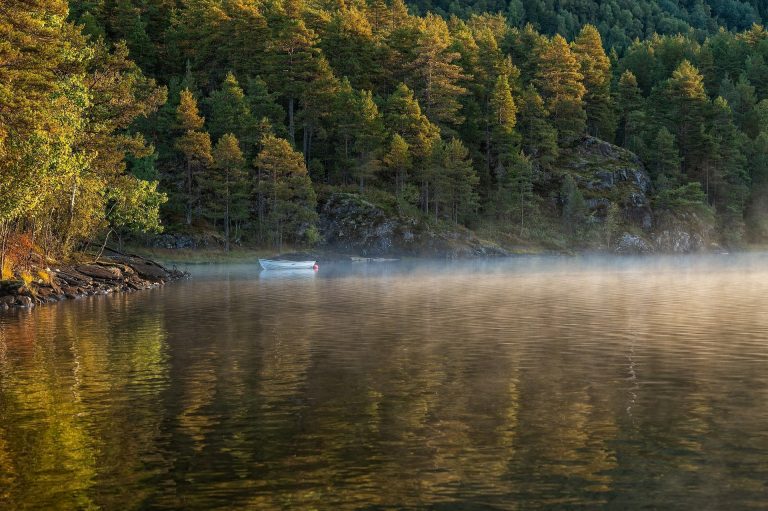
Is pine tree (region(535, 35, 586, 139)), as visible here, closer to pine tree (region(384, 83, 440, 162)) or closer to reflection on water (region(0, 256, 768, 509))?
pine tree (region(384, 83, 440, 162))

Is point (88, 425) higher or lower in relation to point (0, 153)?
lower

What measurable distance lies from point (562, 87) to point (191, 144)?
3239 inches

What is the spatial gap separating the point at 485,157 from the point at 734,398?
136940 millimetres

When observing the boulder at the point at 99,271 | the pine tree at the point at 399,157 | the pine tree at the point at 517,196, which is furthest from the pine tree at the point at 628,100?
the boulder at the point at 99,271

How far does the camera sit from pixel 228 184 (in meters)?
117

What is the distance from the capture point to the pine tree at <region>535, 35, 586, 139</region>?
165125mm

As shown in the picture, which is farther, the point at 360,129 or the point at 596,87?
the point at 596,87

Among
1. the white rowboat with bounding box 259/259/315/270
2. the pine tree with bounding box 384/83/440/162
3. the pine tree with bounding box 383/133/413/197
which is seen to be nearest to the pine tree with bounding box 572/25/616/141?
the pine tree with bounding box 384/83/440/162

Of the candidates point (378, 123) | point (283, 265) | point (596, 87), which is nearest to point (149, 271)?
point (283, 265)

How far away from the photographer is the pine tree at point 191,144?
11775 cm

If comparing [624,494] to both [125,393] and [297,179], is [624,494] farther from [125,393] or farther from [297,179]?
[297,179]

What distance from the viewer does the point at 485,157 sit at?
158 metres

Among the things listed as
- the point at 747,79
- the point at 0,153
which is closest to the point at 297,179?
the point at 0,153

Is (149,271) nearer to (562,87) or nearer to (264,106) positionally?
(264,106)
